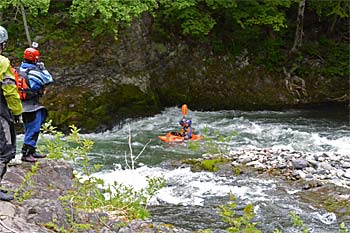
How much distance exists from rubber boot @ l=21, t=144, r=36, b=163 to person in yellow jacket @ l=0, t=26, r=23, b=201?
1.21 m

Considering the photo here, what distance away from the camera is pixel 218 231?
19.2 feet

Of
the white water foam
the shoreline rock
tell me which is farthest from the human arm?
the shoreline rock

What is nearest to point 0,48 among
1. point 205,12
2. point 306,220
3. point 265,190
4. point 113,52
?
point 306,220

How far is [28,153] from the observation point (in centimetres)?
536

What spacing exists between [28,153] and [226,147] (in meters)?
4.87

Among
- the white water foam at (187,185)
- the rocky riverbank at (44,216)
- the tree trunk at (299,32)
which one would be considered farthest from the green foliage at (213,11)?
the rocky riverbank at (44,216)

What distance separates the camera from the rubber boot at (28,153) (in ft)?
17.5

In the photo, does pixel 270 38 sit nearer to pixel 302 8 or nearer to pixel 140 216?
pixel 302 8

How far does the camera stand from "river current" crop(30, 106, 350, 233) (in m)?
6.47

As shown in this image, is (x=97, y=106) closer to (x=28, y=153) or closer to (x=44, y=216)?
(x=28, y=153)

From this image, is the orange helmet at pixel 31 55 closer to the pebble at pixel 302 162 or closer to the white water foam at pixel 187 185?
the white water foam at pixel 187 185

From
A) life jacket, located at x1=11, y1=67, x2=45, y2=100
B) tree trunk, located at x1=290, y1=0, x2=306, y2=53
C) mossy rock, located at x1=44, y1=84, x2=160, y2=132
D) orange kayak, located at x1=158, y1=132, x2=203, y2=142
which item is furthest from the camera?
tree trunk, located at x1=290, y1=0, x2=306, y2=53

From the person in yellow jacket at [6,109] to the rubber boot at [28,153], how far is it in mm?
1211

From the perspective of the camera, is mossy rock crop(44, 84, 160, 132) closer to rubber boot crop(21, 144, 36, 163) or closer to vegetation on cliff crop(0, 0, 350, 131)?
vegetation on cliff crop(0, 0, 350, 131)
